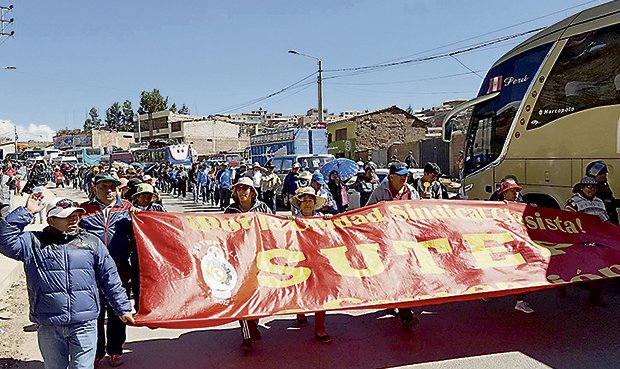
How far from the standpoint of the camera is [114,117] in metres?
108

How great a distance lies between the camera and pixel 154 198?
5715 mm

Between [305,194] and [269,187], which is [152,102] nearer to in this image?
[269,187]

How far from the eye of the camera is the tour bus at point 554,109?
23.0ft

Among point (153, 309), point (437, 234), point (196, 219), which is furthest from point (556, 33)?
point (153, 309)

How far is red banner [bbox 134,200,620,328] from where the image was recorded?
Result: 443cm

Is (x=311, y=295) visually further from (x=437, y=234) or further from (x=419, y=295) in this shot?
(x=437, y=234)

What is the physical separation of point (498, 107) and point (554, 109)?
1.19m

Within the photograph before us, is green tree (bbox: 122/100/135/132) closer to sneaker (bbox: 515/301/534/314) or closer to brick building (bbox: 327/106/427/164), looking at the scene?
brick building (bbox: 327/106/427/164)

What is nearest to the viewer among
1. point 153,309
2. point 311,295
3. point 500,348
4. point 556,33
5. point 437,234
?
point 153,309

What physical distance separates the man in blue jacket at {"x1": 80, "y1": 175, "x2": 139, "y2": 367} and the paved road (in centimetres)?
25

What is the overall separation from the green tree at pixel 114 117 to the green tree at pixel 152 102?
67.0ft

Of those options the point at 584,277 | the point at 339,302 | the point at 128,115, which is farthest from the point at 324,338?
the point at 128,115

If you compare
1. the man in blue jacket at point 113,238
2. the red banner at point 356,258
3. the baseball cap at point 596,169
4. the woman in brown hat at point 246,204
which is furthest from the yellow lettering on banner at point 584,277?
the man in blue jacket at point 113,238

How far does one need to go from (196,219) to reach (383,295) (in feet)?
6.19
